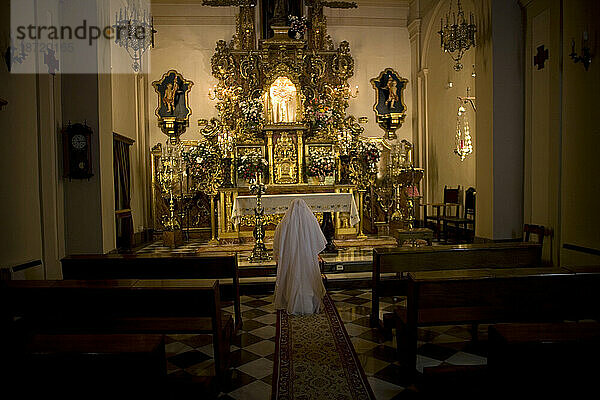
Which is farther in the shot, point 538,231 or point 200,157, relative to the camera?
point 200,157

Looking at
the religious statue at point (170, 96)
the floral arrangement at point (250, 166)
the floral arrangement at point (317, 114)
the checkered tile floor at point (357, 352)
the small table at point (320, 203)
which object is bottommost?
the checkered tile floor at point (357, 352)

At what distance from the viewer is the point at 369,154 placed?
11.4m

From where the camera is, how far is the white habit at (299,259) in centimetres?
543

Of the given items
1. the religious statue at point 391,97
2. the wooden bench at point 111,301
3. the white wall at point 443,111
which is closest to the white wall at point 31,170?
the wooden bench at point 111,301

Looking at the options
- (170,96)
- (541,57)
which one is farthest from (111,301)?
(170,96)

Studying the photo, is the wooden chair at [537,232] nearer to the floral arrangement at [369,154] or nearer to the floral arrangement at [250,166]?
the floral arrangement at [369,154]

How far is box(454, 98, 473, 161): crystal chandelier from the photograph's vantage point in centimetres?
1048

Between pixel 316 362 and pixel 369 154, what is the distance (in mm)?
7944

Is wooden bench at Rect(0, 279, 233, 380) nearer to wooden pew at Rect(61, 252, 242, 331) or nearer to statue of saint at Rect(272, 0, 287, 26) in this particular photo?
wooden pew at Rect(61, 252, 242, 331)

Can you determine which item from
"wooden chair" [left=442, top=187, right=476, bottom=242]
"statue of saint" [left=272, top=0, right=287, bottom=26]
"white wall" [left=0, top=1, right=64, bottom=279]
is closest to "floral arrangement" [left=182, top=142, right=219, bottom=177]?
"statue of saint" [left=272, top=0, right=287, bottom=26]

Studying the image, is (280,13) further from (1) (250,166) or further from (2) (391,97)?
(1) (250,166)

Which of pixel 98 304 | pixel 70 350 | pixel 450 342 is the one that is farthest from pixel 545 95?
pixel 70 350

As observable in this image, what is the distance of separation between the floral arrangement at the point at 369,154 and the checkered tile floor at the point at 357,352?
20.5 ft

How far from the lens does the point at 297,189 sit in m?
11.3
